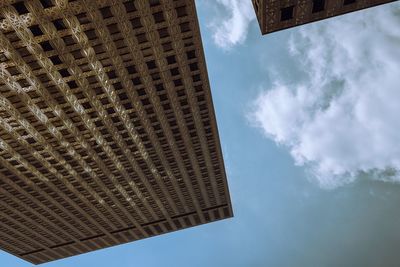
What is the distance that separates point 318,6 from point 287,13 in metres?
3.60

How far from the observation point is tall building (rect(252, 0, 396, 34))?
138 ft

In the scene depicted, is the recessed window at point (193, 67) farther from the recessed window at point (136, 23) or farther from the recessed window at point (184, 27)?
the recessed window at point (136, 23)

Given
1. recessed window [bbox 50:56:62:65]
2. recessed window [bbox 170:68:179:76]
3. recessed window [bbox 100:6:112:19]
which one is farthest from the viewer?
recessed window [bbox 170:68:179:76]

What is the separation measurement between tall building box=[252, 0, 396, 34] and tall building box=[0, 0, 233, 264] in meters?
9.32

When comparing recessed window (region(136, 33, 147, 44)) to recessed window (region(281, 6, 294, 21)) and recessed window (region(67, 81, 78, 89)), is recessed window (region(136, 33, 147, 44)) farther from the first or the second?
recessed window (region(281, 6, 294, 21))

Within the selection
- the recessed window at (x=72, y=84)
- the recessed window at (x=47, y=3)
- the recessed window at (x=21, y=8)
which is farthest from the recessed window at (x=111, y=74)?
the recessed window at (x=21, y=8)

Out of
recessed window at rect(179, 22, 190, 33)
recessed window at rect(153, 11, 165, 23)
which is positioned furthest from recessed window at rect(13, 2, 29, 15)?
recessed window at rect(179, 22, 190, 33)

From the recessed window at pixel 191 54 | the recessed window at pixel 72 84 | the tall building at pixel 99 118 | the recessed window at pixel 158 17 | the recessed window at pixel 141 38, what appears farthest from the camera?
the recessed window at pixel 191 54

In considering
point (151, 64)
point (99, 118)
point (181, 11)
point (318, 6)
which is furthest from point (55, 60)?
point (318, 6)

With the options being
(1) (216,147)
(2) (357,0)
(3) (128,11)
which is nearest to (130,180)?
(1) (216,147)

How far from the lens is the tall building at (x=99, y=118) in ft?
145

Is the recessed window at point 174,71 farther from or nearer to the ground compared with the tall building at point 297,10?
farther from the ground

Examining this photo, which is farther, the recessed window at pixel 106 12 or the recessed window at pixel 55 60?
the recessed window at pixel 55 60

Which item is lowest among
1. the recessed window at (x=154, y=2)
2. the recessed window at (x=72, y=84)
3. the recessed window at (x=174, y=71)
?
the recessed window at (x=72, y=84)
